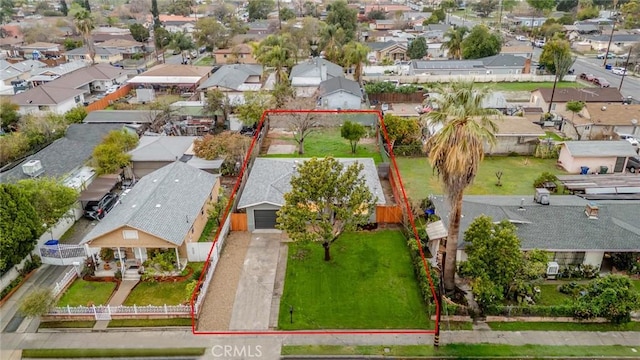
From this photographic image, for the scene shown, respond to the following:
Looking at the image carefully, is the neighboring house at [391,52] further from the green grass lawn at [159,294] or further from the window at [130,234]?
the green grass lawn at [159,294]

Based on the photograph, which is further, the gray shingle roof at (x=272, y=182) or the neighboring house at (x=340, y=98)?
the neighboring house at (x=340, y=98)

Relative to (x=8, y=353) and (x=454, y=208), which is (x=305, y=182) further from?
(x=8, y=353)

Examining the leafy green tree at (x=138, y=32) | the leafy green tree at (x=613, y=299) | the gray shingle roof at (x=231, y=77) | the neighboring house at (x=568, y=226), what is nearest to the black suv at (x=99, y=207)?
the neighboring house at (x=568, y=226)

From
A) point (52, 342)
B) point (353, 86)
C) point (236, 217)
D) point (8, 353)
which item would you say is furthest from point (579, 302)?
point (353, 86)

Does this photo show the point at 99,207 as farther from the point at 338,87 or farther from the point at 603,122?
the point at 603,122

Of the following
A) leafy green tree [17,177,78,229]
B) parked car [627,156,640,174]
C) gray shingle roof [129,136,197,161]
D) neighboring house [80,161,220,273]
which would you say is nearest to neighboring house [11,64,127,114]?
gray shingle roof [129,136,197,161]

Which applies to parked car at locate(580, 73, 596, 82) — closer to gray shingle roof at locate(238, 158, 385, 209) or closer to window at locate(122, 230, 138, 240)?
gray shingle roof at locate(238, 158, 385, 209)
